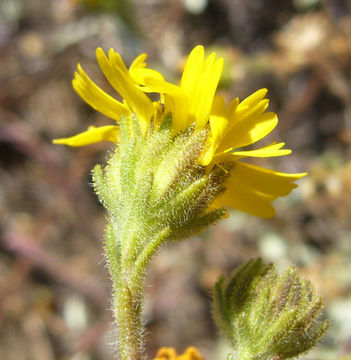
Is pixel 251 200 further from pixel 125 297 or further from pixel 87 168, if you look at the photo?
pixel 87 168

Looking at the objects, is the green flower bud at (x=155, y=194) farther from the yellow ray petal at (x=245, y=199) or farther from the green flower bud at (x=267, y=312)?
the green flower bud at (x=267, y=312)

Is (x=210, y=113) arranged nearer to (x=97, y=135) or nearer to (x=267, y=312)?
(x=97, y=135)

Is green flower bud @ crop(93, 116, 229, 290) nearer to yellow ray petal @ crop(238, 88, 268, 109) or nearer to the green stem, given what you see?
the green stem

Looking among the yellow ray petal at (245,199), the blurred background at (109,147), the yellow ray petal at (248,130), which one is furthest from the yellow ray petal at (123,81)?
the blurred background at (109,147)

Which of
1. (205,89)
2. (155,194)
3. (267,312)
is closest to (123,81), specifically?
(205,89)

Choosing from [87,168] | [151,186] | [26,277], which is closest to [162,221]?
[151,186]

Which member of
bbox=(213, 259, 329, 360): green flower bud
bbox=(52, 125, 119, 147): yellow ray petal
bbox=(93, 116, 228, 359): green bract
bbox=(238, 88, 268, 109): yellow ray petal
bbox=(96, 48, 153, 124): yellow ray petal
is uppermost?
bbox=(52, 125, 119, 147): yellow ray petal

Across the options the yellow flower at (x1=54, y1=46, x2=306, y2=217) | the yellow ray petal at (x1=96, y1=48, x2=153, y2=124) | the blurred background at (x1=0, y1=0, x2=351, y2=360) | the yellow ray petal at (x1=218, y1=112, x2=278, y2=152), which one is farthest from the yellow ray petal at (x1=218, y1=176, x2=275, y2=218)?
the blurred background at (x1=0, y1=0, x2=351, y2=360)
